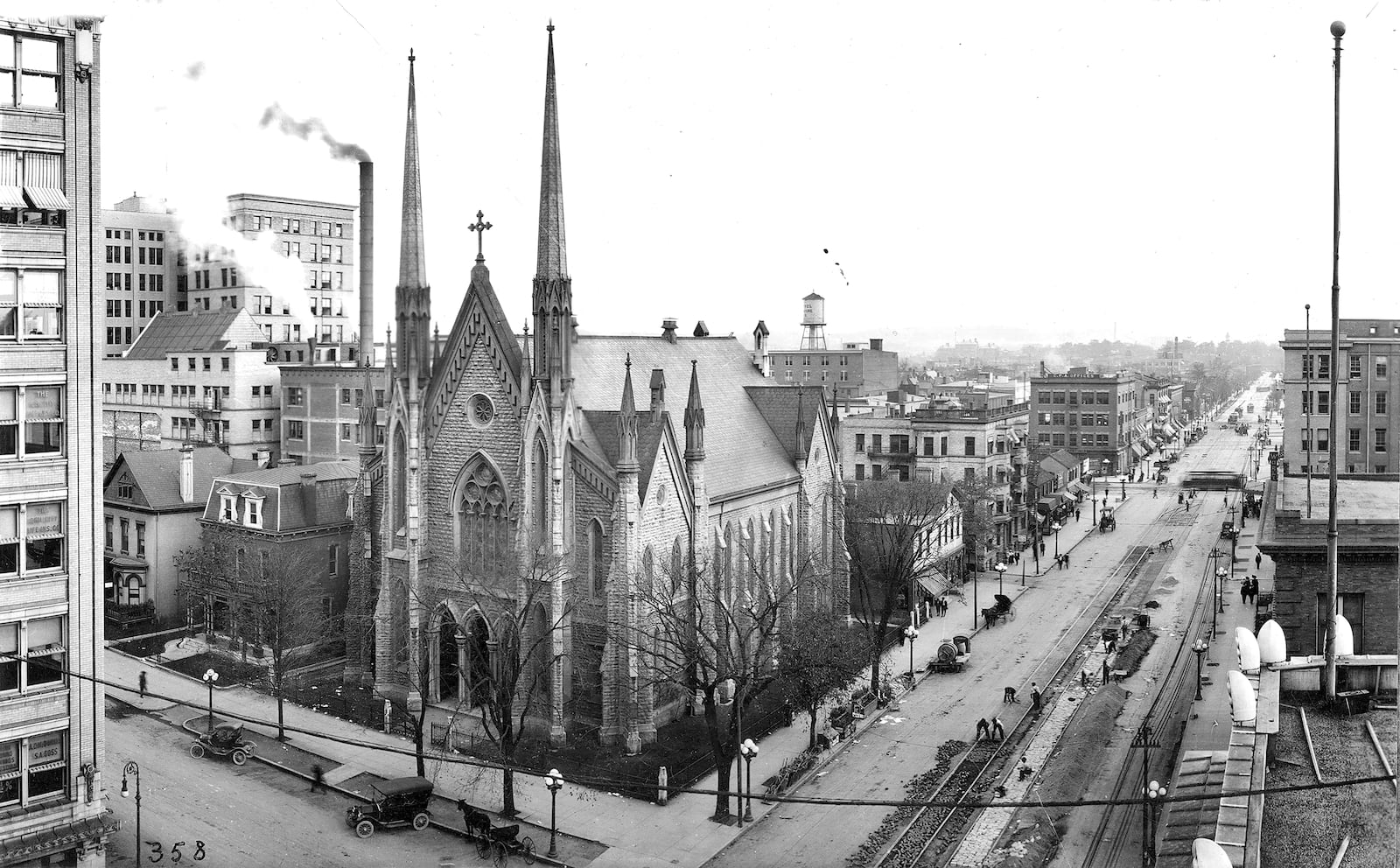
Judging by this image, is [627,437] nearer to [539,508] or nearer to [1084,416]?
[539,508]

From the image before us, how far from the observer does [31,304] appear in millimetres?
24109

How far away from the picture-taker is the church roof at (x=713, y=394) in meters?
44.2

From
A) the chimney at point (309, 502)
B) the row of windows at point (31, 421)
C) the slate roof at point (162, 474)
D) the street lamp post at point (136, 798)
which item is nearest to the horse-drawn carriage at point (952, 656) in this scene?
the chimney at point (309, 502)

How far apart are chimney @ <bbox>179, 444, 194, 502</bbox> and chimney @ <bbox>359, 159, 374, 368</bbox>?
2253 cm

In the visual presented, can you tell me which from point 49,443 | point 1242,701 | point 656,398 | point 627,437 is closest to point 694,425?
point 656,398

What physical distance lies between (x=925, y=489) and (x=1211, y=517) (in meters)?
47.2

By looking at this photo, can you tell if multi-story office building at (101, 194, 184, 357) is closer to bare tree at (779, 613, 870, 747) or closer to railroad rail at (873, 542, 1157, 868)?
bare tree at (779, 613, 870, 747)

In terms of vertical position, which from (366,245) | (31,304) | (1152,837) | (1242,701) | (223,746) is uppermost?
(366,245)

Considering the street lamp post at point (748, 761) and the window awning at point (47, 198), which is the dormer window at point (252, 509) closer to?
the street lamp post at point (748, 761)

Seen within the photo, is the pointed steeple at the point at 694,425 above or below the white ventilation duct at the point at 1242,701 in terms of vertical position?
above

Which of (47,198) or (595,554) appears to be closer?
(47,198)

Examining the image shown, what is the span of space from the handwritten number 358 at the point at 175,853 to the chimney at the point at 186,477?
2977 centimetres

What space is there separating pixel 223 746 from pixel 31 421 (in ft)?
57.7

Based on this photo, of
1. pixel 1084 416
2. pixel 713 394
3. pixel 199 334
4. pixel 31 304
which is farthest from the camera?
pixel 1084 416
